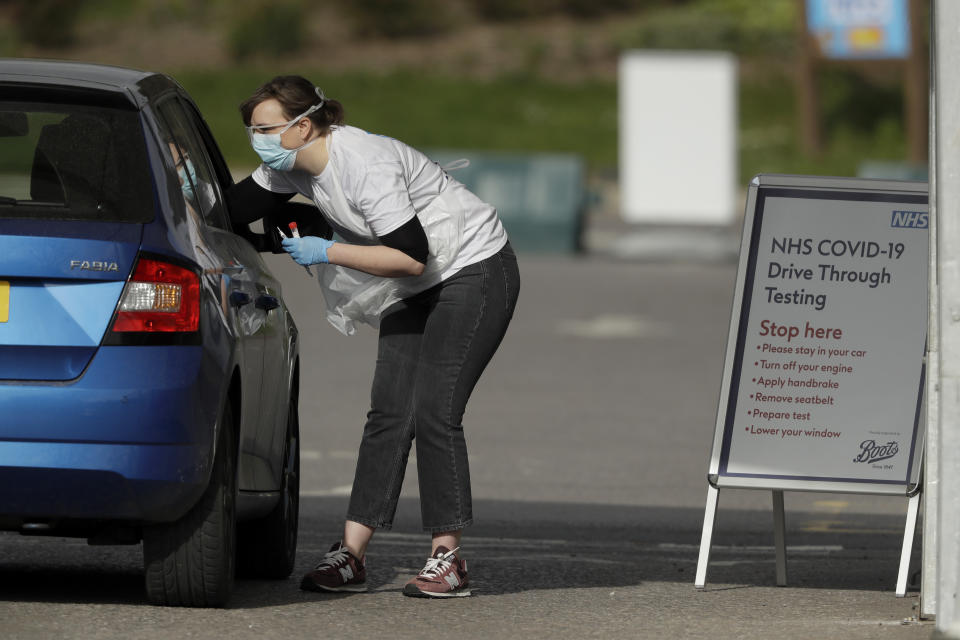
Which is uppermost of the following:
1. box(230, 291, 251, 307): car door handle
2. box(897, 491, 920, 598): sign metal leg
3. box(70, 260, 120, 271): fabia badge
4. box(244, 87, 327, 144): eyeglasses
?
box(244, 87, 327, 144): eyeglasses

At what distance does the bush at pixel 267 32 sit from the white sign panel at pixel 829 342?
4668 cm

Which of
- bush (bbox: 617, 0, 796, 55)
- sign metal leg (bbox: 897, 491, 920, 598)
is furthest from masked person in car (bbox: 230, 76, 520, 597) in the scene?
bush (bbox: 617, 0, 796, 55)

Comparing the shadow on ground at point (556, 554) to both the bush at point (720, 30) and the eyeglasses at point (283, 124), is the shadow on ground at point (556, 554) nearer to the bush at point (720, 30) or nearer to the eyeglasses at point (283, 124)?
the eyeglasses at point (283, 124)

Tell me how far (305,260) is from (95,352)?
1.16m

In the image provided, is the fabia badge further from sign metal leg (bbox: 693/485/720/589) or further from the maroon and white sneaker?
sign metal leg (bbox: 693/485/720/589)

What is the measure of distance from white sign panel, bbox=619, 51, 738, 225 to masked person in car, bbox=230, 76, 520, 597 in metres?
18.3

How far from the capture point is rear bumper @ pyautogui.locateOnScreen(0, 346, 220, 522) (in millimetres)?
4984

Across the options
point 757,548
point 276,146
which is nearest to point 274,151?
point 276,146

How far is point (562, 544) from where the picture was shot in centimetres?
757

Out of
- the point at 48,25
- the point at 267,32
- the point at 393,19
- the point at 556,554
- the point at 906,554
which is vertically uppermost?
the point at 48,25

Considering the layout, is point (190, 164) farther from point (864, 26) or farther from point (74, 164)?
point (864, 26)

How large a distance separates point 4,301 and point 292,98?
1.34 m

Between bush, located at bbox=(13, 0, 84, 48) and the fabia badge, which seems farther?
bush, located at bbox=(13, 0, 84, 48)

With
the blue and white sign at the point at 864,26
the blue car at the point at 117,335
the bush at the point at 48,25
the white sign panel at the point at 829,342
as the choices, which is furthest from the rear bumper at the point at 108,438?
the bush at the point at 48,25
